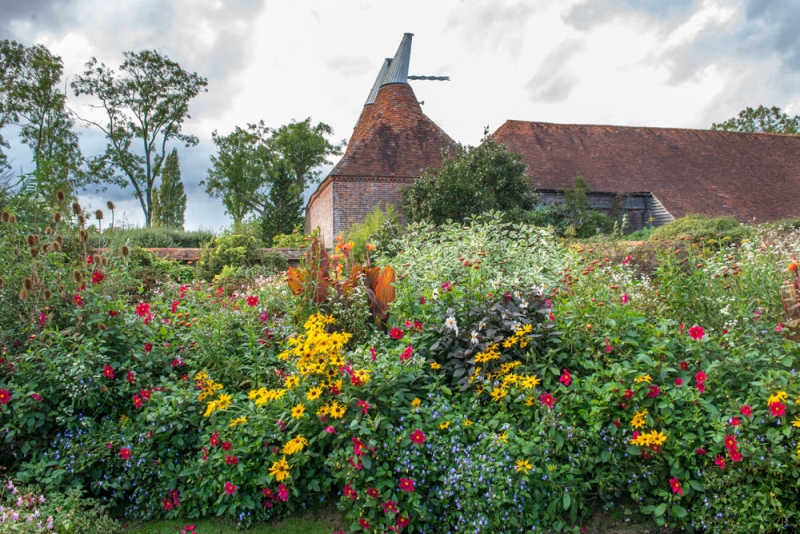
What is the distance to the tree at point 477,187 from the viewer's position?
1580 centimetres

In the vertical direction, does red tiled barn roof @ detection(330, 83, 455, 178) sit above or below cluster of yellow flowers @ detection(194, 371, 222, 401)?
above

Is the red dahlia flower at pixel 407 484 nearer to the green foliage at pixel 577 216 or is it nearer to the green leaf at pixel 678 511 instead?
the green leaf at pixel 678 511

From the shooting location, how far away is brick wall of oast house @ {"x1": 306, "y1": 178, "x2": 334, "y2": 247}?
2062 centimetres

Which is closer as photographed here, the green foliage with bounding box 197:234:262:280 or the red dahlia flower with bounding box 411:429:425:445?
the red dahlia flower with bounding box 411:429:425:445

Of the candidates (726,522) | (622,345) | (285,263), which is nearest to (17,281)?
(622,345)

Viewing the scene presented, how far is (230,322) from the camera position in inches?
155

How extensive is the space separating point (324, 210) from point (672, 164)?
15.2 m

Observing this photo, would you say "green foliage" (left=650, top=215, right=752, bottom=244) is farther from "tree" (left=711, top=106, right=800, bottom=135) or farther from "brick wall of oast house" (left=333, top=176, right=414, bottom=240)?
"tree" (left=711, top=106, right=800, bottom=135)

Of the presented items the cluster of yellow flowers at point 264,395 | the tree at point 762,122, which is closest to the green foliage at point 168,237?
the cluster of yellow flowers at point 264,395

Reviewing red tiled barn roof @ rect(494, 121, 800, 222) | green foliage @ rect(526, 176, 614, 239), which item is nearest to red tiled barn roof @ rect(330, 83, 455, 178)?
red tiled barn roof @ rect(494, 121, 800, 222)

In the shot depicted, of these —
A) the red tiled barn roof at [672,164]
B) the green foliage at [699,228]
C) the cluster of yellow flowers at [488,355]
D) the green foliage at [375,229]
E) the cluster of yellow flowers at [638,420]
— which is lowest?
the cluster of yellow flowers at [638,420]

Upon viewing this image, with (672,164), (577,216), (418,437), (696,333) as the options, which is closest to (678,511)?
(696,333)

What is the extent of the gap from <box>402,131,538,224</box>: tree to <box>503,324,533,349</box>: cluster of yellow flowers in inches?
482

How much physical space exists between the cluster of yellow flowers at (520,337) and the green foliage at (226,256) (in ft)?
25.4
